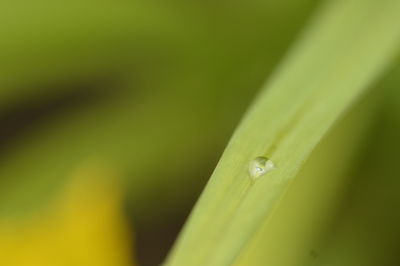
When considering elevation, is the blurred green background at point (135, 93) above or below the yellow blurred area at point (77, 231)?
above

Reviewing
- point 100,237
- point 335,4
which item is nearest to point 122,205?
point 100,237

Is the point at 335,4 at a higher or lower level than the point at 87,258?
higher

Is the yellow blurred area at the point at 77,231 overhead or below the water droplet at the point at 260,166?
below

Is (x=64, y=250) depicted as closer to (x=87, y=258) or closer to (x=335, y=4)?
(x=87, y=258)
